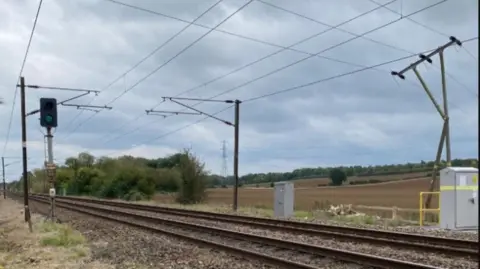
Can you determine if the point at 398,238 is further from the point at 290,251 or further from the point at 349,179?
the point at 349,179

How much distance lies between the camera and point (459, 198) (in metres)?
20.2

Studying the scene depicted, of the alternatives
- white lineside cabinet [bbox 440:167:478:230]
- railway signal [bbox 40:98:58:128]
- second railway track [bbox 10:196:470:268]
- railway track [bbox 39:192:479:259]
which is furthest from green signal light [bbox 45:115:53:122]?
white lineside cabinet [bbox 440:167:478:230]

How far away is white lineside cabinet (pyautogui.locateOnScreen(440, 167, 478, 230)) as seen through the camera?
20266mm

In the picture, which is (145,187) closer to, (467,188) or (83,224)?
(83,224)

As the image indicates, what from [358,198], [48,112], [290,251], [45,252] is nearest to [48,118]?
[48,112]

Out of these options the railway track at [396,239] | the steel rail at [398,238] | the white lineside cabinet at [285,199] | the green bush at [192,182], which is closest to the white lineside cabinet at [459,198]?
the steel rail at [398,238]

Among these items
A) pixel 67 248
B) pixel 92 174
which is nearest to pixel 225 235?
pixel 67 248

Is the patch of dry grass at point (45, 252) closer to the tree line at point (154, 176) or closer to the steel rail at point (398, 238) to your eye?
the steel rail at point (398, 238)

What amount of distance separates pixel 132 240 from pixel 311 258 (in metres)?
7.56

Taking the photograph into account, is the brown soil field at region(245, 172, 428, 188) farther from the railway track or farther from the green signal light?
the green signal light

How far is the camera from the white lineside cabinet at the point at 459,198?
20.3 meters

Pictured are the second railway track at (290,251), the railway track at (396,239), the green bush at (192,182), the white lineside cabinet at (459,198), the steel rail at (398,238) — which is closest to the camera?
the second railway track at (290,251)

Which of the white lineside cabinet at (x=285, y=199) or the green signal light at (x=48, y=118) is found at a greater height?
the green signal light at (x=48, y=118)

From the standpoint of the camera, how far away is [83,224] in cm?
2753
